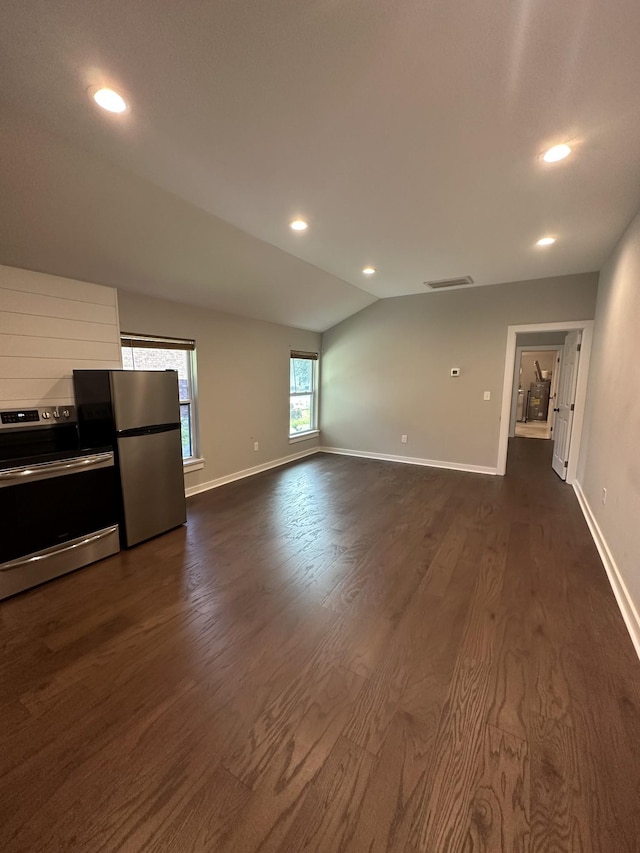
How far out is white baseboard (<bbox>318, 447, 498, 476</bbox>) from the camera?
5149mm

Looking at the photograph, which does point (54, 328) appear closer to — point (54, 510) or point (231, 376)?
point (54, 510)

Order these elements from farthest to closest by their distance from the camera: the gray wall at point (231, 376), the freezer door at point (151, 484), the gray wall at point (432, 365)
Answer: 1. the gray wall at point (432, 365)
2. the gray wall at point (231, 376)
3. the freezer door at point (151, 484)

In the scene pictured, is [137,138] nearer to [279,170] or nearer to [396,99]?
[279,170]

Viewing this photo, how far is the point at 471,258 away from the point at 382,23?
2892 mm

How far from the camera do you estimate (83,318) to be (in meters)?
3.10

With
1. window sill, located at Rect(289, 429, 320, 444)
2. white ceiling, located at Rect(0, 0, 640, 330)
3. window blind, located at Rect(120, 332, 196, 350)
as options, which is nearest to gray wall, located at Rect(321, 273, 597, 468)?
window sill, located at Rect(289, 429, 320, 444)

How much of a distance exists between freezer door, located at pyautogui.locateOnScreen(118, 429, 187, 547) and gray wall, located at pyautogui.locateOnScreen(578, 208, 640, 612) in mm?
3416

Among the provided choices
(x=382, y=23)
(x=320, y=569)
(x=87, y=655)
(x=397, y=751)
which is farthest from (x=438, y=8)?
(x=87, y=655)

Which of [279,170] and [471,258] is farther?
[471,258]

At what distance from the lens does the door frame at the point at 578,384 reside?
4.34m

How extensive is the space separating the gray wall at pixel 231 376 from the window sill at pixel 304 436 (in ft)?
0.50

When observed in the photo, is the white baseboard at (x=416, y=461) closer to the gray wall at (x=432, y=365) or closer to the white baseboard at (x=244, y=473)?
the gray wall at (x=432, y=365)

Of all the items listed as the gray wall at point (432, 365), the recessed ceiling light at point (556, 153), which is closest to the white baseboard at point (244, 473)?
the gray wall at point (432, 365)

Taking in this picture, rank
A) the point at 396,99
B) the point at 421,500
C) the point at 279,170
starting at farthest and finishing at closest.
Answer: the point at 421,500, the point at 279,170, the point at 396,99
